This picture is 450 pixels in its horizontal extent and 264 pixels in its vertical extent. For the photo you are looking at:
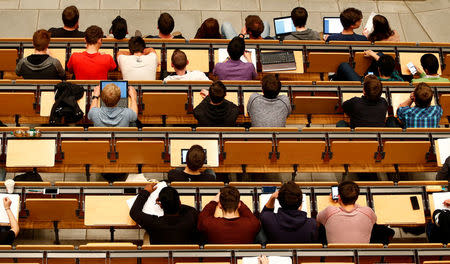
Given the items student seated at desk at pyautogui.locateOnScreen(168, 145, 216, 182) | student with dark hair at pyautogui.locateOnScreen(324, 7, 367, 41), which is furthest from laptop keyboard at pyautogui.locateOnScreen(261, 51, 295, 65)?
student seated at desk at pyautogui.locateOnScreen(168, 145, 216, 182)

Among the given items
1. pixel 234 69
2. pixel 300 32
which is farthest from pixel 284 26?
pixel 234 69

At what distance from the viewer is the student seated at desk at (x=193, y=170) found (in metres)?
5.06

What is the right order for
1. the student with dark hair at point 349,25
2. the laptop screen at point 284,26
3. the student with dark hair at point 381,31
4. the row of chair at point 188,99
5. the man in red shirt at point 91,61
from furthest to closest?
the laptop screen at point 284,26 < the student with dark hair at point 381,31 < the student with dark hair at point 349,25 < the man in red shirt at point 91,61 < the row of chair at point 188,99

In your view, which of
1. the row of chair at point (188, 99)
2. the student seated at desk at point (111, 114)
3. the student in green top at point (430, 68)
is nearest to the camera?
the student seated at desk at point (111, 114)

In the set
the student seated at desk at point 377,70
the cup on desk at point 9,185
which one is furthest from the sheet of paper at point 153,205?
the student seated at desk at point 377,70

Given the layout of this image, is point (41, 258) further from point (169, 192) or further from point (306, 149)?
point (306, 149)

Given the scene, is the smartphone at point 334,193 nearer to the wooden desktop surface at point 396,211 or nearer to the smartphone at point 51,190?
the wooden desktop surface at point 396,211

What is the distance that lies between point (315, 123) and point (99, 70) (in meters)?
2.53

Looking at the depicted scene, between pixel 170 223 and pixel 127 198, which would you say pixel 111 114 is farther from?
pixel 170 223

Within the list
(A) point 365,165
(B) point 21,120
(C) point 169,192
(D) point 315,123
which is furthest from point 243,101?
(B) point 21,120

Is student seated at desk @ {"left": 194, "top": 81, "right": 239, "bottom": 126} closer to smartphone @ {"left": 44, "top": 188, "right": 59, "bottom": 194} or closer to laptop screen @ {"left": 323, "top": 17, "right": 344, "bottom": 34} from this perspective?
smartphone @ {"left": 44, "top": 188, "right": 59, "bottom": 194}

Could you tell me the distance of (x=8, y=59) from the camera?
662 centimetres

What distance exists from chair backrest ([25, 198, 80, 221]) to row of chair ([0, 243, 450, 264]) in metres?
0.50

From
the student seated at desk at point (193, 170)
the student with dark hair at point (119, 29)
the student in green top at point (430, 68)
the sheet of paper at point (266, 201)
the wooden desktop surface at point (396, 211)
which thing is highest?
the student with dark hair at point (119, 29)
